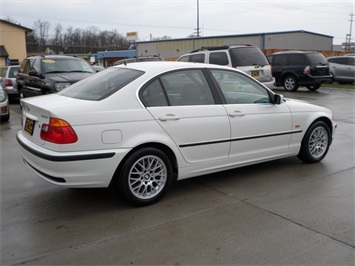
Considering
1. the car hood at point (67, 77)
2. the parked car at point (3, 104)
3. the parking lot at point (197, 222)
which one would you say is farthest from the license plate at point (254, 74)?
the parked car at point (3, 104)

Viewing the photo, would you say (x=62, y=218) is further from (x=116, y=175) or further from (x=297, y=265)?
(x=297, y=265)

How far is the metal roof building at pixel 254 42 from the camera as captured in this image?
108ft

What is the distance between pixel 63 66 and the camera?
1060cm

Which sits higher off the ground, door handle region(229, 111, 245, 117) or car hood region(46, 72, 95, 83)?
car hood region(46, 72, 95, 83)

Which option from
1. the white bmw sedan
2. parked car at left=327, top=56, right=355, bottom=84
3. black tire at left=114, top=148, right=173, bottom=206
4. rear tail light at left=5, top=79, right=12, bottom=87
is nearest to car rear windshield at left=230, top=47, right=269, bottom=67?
the white bmw sedan

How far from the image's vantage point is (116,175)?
388 centimetres

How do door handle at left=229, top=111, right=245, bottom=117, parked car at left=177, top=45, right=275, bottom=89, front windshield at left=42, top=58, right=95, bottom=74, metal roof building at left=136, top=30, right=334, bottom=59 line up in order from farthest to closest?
metal roof building at left=136, top=30, right=334, bottom=59 → parked car at left=177, top=45, right=275, bottom=89 → front windshield at left=42, top=58, right=95, bottom=74 → door handle at left=229, top=111, right=245, bottom=117

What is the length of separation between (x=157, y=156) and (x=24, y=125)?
Answer: 167cm

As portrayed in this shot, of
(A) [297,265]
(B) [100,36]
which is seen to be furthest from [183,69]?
(B) [100,36]

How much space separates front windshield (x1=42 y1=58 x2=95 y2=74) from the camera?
10.4 meters

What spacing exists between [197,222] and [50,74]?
791 cm

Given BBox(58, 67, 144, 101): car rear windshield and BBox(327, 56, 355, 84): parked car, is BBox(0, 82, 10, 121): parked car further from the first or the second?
BBox(327, 56, 355, 84): parked car

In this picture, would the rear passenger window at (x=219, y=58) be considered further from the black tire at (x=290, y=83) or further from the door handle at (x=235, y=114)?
the door handle at (x=235, y=114)

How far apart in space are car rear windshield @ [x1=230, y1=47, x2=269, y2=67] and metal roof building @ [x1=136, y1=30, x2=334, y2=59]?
796 inches
